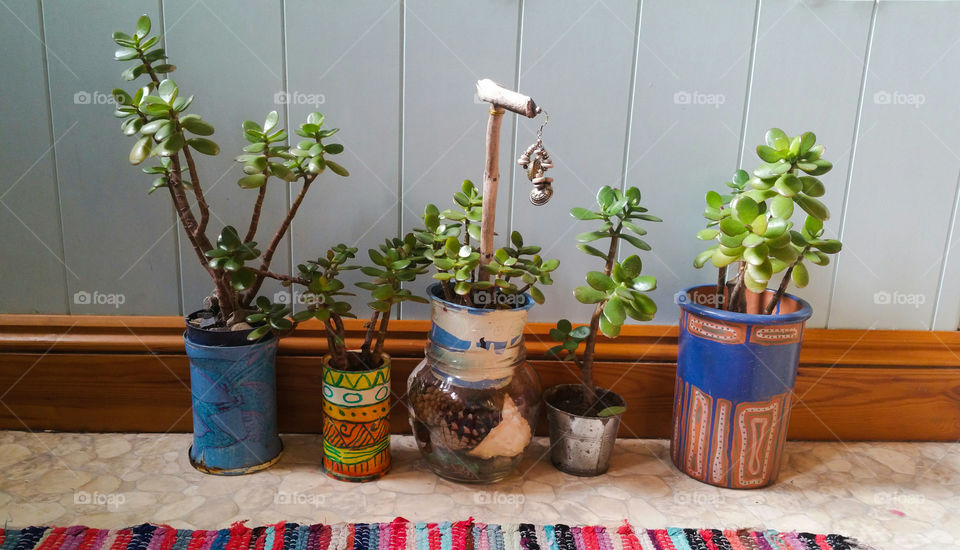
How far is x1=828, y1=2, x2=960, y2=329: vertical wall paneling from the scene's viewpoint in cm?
109

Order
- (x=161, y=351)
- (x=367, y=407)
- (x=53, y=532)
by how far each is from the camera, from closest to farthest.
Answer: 1. (x=53, y=532)
2. (x=367, y=407)
3. (x=161, y=351)

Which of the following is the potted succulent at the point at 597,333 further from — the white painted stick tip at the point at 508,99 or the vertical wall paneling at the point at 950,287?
the vertical wall paneling at the point at 950,287

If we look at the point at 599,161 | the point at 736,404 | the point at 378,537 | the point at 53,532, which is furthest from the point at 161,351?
the point at 736,404

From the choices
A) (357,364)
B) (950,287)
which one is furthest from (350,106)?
(950,287)

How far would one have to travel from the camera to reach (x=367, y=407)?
3.29 ft

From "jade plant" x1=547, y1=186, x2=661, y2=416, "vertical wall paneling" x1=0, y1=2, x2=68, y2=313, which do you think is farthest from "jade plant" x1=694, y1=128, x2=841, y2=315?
Result: "vertical wall paneling" x1=0, y1=2, x2=68, y2=313

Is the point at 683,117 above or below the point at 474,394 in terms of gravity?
above

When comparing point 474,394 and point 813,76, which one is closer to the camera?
point 474,394

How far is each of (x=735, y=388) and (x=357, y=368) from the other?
53 cm

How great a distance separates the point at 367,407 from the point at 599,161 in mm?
508

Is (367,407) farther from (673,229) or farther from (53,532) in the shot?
(673,229)

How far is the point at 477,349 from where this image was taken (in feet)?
3.19

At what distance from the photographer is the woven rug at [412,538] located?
86 centimetres

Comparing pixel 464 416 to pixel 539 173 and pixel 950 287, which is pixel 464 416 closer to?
pixel 539 173
